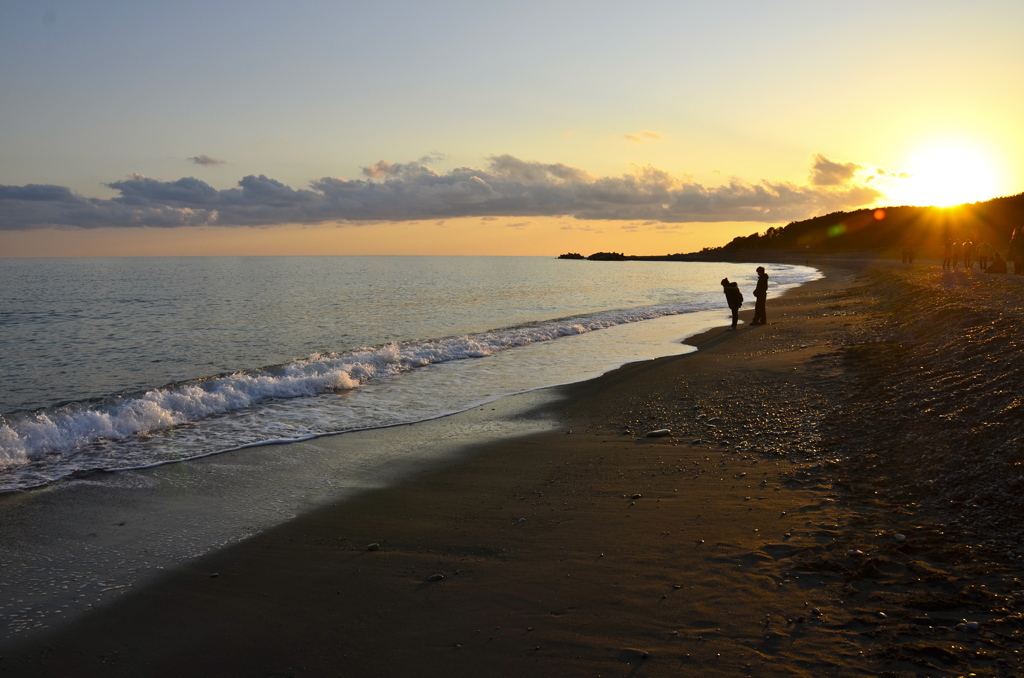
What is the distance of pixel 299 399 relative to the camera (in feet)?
45.6

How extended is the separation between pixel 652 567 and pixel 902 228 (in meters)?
164

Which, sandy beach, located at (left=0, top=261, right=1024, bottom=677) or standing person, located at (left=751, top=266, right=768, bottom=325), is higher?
standing person, located at (left=751, top=266, right=768, bottom=325)

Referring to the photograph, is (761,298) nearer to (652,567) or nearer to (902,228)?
(652,567)

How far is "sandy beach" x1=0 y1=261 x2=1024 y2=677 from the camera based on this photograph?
13.0 feet

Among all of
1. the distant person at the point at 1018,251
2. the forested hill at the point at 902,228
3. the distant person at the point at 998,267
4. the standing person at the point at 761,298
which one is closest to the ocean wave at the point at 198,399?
the standing person at the point at 761,298

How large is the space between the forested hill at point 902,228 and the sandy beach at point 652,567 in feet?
251

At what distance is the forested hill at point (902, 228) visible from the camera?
4058 inches

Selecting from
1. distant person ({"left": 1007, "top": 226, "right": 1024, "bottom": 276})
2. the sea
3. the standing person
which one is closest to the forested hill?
distant person ({"left": 1007, "top": 226, "right": 1024, "bottom": 276})

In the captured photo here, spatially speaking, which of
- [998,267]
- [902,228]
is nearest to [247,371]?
[998,267]

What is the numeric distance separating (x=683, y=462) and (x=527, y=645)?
173 inches

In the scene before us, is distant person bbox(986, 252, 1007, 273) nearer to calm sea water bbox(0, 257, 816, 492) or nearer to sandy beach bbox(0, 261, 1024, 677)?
calm sea water bbox(0, 257, 816, 492)

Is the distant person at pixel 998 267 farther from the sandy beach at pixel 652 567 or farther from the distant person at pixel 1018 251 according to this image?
the sandy beach at pixel 652 567

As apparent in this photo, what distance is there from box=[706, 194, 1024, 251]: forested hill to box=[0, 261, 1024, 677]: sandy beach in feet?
251

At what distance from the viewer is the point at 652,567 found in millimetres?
5078
